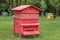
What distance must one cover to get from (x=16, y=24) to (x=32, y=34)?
1028 millimetres

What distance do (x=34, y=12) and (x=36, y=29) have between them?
675 millimetres

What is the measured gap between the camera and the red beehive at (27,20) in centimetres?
845

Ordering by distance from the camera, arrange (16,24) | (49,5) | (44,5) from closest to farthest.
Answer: (16,24) < (44,5) < (49,5)

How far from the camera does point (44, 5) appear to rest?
34812 mm

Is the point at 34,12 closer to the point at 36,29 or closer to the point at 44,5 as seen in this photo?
the point at 36,29

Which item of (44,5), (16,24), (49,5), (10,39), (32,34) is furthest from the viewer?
(49,5)

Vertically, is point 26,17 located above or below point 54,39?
above

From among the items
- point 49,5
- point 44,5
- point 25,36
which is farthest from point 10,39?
point 49,5

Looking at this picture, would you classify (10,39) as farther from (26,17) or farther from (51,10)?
(51,10)

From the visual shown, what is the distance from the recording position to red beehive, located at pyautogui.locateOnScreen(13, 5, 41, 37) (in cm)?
845

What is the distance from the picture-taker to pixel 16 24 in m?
9.12

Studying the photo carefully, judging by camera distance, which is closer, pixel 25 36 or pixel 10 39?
pixel 10 39

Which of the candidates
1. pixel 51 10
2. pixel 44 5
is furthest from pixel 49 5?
pixel 44 5

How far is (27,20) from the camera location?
859 cm
